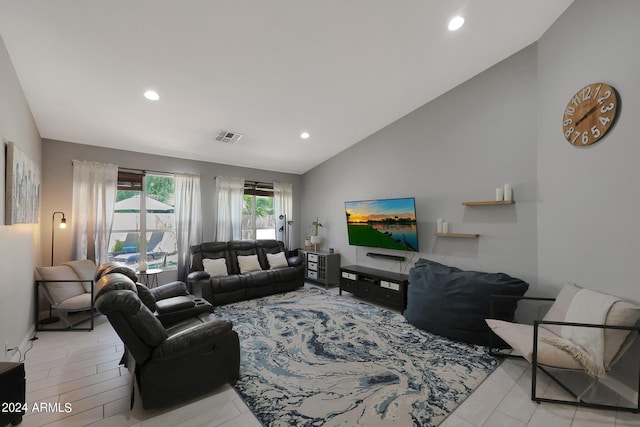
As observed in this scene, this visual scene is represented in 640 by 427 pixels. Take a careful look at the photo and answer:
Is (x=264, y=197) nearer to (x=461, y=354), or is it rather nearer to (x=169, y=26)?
(x=169, y=26)

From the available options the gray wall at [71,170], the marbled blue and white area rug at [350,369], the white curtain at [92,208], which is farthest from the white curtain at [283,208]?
the white curtain at [92,208]

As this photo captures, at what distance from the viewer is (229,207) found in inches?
213

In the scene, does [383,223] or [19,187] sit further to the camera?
[383,223]

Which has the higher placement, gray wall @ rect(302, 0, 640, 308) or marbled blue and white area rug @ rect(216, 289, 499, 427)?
gray wall @ rect(302, 0, 640, 308)

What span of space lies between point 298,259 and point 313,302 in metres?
1.13

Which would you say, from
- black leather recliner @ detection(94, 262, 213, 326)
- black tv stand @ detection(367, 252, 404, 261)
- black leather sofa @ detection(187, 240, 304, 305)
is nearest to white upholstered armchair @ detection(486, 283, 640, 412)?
black tv stand @ detection(367, 252, 404, 261)

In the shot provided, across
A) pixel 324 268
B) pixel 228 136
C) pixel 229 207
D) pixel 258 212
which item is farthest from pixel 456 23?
pixel 258 212

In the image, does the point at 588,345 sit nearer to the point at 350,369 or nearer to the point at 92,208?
the point at 350,369

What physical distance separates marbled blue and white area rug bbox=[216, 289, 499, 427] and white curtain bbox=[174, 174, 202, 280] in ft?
5.30

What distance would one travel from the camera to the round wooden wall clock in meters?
2.18

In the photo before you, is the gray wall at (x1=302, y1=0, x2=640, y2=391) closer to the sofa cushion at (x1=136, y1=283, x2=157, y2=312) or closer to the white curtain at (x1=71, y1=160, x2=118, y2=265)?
the sofa cushion at (x1=136, y1=283, x2=157, y2=312)

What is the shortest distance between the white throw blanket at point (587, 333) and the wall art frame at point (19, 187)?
4715 millimetres

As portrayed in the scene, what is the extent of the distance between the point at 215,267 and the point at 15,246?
239 centimetres

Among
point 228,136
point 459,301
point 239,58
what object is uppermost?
point 239,58
